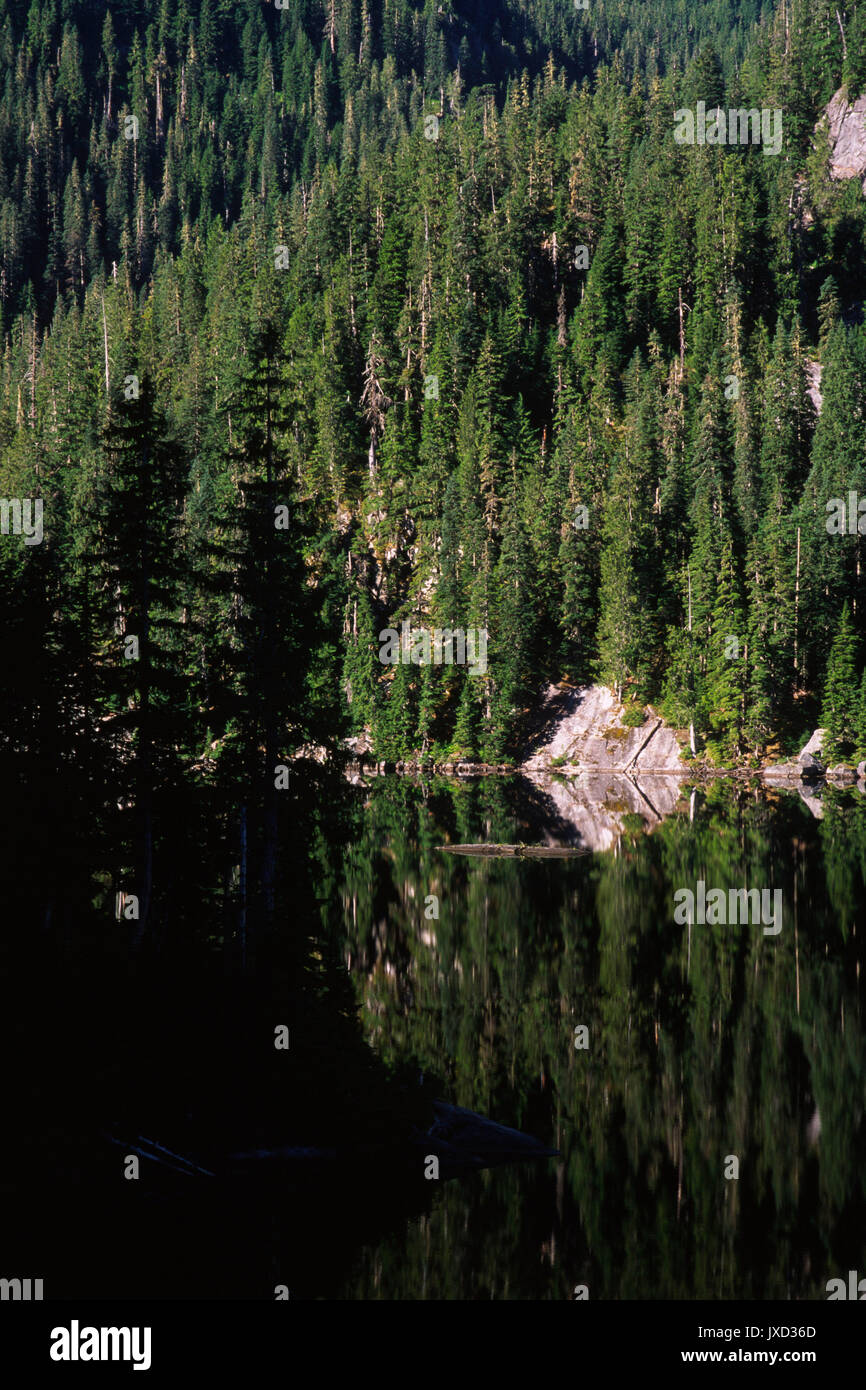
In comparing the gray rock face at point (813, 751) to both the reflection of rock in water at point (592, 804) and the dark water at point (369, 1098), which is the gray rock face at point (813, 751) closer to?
the reflection of rock in water at point (592, 804)

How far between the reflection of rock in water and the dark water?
975 inches

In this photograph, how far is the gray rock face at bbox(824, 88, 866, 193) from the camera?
130 meters

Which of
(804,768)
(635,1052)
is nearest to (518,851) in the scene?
(635,1052)

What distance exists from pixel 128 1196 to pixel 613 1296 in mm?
8056

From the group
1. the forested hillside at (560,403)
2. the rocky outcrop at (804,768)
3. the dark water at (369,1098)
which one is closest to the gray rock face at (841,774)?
the rocky outcrop at (804,768)

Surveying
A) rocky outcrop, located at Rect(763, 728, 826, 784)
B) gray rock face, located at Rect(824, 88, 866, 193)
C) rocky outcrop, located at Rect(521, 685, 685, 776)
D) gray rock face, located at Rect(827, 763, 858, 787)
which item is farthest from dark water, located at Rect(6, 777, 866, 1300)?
gray rock face, located at Rect(824, 88, 866, 193)

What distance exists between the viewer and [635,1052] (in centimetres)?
3191

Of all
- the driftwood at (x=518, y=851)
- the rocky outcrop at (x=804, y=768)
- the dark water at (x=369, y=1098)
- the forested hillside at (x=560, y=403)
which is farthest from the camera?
the forested hillside at (x=560, y=403)

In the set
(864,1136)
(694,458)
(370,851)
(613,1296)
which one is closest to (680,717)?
(694,458)

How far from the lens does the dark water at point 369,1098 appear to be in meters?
21.0

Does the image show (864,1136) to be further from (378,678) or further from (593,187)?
(593,187)

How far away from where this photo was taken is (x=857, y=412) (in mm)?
98812

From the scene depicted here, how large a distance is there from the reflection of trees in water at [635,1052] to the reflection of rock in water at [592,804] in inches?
249

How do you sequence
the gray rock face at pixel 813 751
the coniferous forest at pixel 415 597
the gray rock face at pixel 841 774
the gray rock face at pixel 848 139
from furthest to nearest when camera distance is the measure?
the gray rock face at pixel 848 139 → the gray rock face at pixel 813 751 → the gray rock face at pixel 841 774 → the coniferous forest at pixel 415 597
